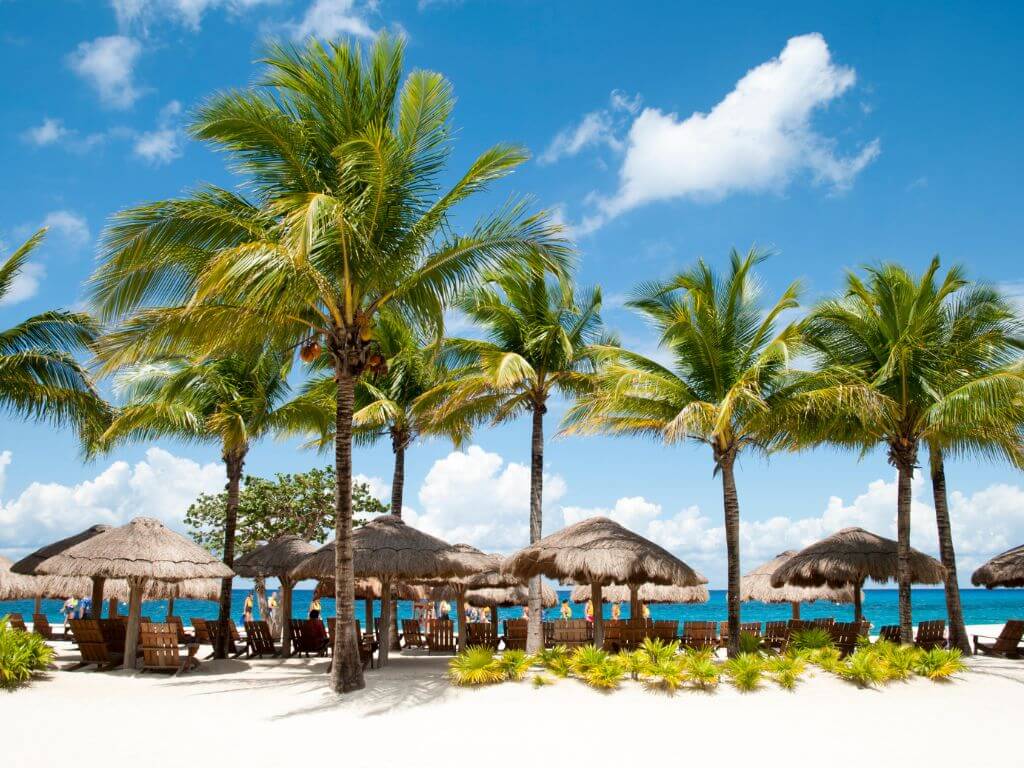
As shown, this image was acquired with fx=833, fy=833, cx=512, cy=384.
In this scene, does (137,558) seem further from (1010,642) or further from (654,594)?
(1010,642)

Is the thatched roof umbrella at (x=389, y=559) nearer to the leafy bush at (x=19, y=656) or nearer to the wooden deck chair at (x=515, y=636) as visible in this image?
the wooden deck chair at (x=515, y=636)

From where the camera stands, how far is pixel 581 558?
13.3 meters

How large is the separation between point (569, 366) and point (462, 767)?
35.1 ft

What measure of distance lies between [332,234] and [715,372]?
24.0 ft

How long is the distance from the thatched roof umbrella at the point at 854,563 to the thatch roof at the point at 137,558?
11133mm

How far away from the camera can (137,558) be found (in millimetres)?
13359

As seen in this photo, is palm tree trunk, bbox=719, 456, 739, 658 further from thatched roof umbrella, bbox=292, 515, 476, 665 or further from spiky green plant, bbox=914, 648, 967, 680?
thatched roof umbrella, bbox=292, 515, 476, 665

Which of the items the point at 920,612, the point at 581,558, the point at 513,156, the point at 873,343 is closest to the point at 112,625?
the point at 581,558

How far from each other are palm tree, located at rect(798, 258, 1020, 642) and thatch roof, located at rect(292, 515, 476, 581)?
698 cm

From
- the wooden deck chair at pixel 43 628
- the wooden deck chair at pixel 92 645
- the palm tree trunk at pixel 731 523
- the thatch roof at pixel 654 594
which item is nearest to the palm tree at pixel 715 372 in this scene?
the palm tree trunk at pixel 731 523

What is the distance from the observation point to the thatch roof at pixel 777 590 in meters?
21.0

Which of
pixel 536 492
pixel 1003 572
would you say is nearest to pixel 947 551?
pixel 1003 572

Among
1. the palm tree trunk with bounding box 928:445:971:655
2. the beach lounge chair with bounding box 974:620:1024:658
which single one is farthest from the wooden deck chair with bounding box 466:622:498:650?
the beach lounge chair with bounding box 974:620:1024:658

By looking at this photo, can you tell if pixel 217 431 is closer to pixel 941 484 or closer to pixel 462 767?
pixel 462 767
